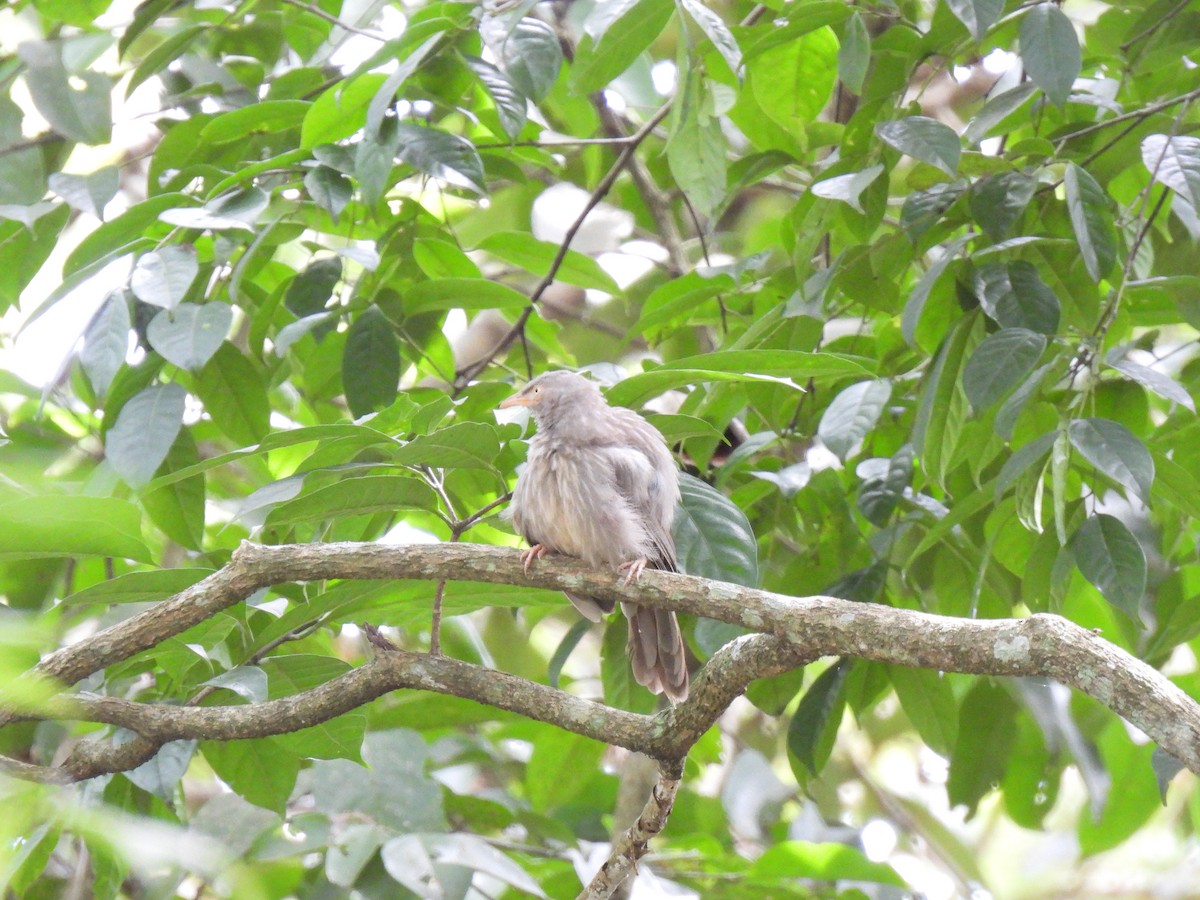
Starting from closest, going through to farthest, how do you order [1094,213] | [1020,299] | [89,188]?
[1094,213]
[1020,299]
[89,188]

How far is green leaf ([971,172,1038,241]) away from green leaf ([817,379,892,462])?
446 millimetres

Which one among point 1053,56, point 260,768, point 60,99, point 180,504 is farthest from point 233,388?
point 1053,56

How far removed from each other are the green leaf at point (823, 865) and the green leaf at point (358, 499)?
5.60ft

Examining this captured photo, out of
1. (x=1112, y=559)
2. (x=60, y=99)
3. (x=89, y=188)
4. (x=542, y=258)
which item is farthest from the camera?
(x=542, y=258)

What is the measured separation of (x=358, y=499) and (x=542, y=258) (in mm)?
1662

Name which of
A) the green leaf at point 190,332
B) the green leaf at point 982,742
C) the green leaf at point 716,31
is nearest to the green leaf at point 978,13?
the green leaf at point 716,31

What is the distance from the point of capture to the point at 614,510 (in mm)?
3242

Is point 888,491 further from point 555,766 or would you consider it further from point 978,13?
point 555,766

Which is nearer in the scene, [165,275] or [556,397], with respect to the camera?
[165,275]

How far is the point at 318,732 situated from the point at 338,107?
1583 mm

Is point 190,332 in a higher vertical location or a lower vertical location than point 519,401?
higher

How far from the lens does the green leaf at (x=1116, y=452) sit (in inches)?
88.2

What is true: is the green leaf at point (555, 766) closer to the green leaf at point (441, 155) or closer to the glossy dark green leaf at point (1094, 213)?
the green leaf at point (441, 155)

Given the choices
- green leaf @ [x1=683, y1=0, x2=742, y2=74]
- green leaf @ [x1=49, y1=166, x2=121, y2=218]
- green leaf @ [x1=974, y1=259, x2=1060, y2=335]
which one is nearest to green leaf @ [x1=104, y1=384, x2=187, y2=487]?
green leaf @ [x1=49, y1=166, x2=121, y2=218]
